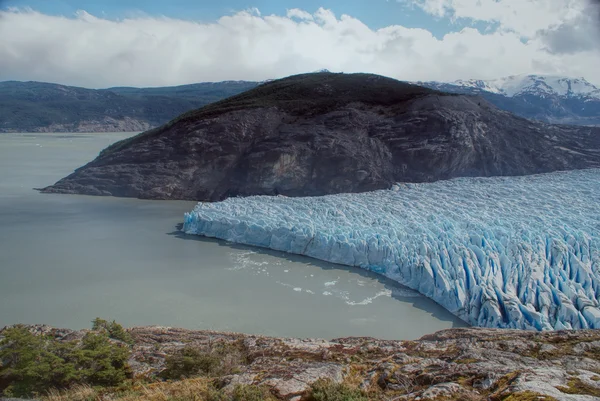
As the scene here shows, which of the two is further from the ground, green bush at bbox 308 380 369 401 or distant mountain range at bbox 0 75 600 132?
distant mountain range at bbox 0 75 600 132

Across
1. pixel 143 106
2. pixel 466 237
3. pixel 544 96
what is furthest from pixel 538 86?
pixel 466 237

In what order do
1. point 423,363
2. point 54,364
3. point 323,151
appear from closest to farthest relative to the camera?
point 423,363
point 54,364
point 323,151

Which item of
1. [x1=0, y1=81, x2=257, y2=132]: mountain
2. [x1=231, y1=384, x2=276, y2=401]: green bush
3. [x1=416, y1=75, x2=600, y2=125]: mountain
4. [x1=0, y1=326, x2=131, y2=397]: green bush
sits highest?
[x1=416, y1=75, x2=600, y2=125]: mountain

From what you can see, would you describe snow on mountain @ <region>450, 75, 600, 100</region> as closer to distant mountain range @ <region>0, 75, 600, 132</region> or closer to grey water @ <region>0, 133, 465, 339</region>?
distant mountain range @ <region>0, 75, 600, 132</region>

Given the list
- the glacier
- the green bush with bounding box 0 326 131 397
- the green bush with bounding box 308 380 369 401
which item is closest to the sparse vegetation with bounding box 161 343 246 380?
the green bush with bounding box 0 326 131 397

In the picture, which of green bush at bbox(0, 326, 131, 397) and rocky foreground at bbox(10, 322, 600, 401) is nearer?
rocky foreground at bbox(10, 322, 600, 401)

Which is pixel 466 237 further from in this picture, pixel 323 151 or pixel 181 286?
pixel 323 151

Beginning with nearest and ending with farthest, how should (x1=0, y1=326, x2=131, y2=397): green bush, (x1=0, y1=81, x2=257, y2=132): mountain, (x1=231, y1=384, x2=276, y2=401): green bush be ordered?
(x1=231, y1=384, x2=276, y2=401): green bush
(x1=0, y1=326, x2=131, y2=397): green bush
(x1=0, y1=81, x2=257, y2=132): mountain
